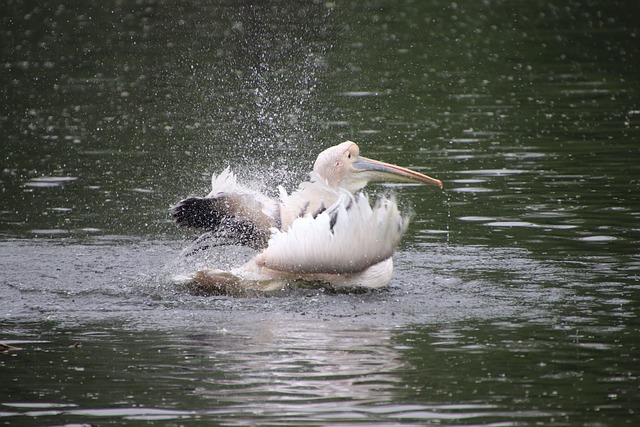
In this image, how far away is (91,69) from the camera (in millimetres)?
20406

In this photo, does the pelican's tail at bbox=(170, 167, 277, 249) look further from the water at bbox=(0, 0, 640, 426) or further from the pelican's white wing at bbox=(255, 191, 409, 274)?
the water at bbox=(0, 0, 640, 426)

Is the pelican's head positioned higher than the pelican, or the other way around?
the pelican's head

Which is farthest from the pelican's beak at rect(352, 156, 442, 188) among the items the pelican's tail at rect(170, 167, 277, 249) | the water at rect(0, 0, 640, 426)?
the pelican's tail at rect(170, 167, 277, 249)

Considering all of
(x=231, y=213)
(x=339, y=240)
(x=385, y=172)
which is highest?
(x=385, y=172)

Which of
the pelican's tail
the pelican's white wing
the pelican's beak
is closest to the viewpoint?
the pelican's white wing

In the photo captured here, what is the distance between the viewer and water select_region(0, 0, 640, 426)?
6.17 m

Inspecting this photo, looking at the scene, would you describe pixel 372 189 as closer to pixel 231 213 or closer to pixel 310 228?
pixel 231 213

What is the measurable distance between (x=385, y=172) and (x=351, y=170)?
268 millimetres

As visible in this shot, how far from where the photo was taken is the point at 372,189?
12547 millimetres

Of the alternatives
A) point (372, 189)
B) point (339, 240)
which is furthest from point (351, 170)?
point (372, 189)

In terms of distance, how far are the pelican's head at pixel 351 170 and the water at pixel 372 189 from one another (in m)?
0.70

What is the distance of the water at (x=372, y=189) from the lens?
6.17 meters

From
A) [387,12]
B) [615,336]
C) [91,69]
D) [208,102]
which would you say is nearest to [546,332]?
[615,336]

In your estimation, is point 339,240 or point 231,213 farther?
point 231,213
